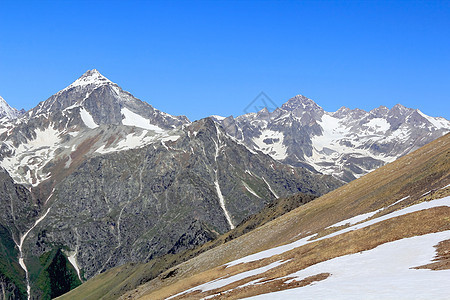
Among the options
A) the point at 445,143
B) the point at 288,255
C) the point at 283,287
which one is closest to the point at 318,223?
the point at 288,255

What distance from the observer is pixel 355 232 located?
58.3m

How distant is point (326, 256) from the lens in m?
52.1

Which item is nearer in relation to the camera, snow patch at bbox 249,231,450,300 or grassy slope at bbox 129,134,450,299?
snow patch at bbox 249,231,450,300

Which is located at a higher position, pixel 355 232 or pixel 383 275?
pixel 355 232

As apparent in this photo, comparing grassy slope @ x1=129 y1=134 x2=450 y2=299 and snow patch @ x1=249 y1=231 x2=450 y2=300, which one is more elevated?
grassy slope @ x1=129 y1=134 x2=450 y2=299

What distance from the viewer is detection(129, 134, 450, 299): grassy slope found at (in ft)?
164

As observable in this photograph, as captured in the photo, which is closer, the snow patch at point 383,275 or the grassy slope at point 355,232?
the snow patch at point 383,275

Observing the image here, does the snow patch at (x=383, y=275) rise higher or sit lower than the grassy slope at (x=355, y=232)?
lower

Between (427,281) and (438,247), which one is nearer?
(427,281)

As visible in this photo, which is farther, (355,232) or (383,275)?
(355,232)

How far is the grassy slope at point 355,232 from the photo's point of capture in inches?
1965

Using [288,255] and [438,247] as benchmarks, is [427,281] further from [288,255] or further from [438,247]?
[288,255]

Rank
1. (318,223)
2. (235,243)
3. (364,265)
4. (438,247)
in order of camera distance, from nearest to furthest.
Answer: (438,247) → (364,265) → (318,223) → (235,243)

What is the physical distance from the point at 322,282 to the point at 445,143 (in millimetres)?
80623
